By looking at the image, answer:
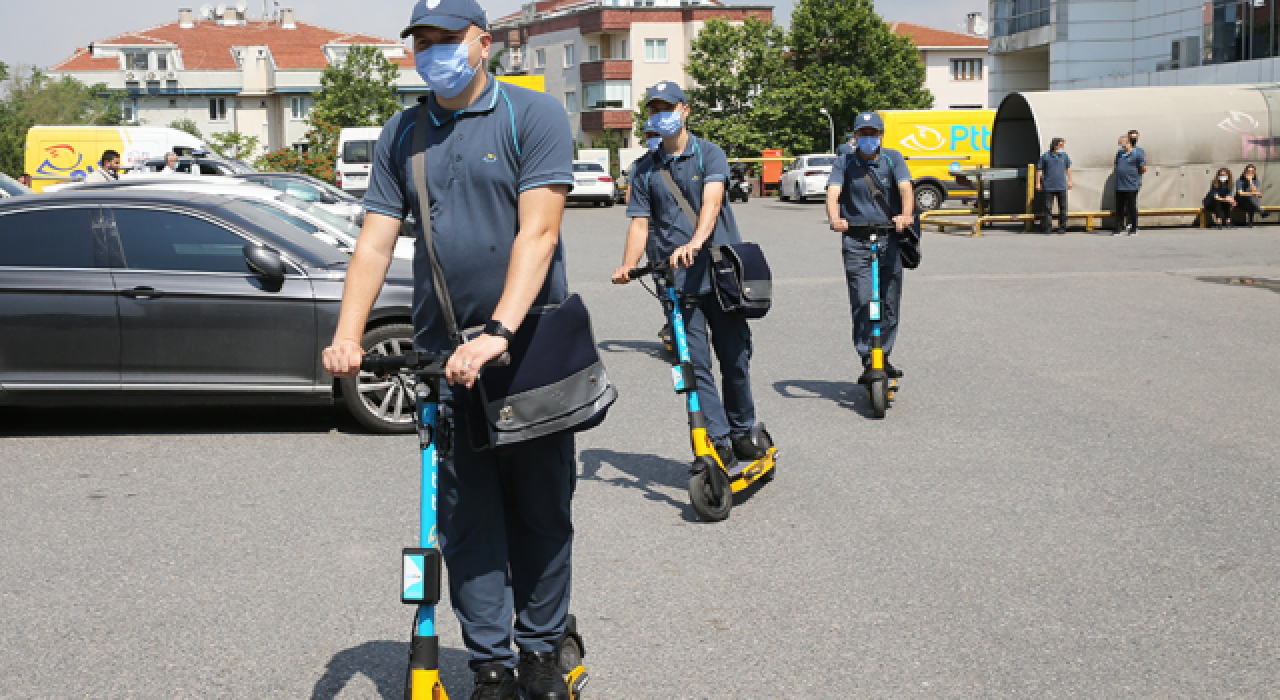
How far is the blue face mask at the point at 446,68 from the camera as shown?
10.3 ft

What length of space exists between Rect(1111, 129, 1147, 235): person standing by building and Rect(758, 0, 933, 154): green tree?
48434 mm

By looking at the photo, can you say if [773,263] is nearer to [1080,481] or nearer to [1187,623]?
[1080,481]

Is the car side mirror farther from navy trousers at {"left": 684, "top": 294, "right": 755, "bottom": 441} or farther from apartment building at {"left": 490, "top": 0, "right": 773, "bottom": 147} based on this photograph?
apartment building at {"left": 490, "top": 0, "right": 773, "bottom": 147}

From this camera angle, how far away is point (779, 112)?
7525 cm

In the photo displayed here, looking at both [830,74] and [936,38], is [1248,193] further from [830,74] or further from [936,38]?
[936,38]

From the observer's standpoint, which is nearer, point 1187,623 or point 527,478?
point 527,478

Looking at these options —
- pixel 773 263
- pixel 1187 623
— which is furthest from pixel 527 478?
pixel 773 263

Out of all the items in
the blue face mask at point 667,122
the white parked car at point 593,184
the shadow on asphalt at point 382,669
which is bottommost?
the shadow on asphalt at point 382,669

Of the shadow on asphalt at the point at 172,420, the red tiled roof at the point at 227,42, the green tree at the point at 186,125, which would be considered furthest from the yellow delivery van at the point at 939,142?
the red tiled roof at the point at 227,42

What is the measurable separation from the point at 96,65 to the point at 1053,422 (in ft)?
377

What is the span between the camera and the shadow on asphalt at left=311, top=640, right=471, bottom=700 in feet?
12.7

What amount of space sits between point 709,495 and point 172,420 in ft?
14.3

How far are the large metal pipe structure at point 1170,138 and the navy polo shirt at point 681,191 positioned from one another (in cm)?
2195

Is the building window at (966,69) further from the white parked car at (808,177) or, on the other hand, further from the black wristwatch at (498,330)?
the black wristwatch at (498,330)
